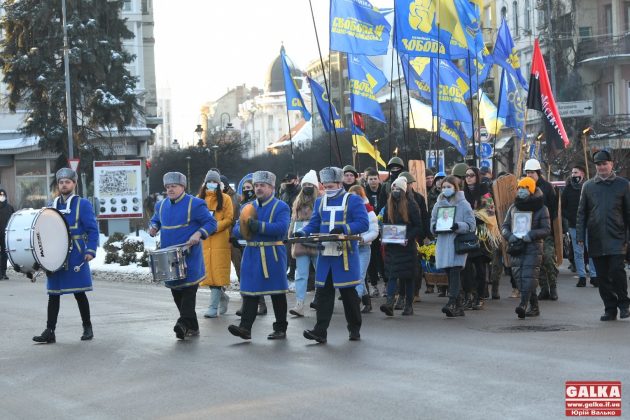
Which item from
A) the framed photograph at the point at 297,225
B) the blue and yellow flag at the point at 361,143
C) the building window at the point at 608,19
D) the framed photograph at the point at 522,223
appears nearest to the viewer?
the framed photograph at the point at 522,223

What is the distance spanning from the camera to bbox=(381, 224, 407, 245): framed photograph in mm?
14793

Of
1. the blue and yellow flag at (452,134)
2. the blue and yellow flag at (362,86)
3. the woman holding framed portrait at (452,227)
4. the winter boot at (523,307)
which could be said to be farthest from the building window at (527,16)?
the winter boot at (523,307)

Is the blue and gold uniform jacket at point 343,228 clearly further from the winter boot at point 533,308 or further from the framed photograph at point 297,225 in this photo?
the winter boot at point 533,308

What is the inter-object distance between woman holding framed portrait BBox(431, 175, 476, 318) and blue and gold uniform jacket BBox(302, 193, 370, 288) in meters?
2.57

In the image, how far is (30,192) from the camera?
57.9m

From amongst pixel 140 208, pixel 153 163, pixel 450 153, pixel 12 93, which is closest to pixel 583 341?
pixel 140 208

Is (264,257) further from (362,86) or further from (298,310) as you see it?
(362,86)

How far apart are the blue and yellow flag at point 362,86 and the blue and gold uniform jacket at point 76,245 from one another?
11.4 meters

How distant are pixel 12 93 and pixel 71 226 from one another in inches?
1381

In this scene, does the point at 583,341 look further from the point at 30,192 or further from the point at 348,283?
the point at 30,192

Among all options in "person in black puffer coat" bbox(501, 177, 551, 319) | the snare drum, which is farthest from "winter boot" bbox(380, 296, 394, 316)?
the snare drum

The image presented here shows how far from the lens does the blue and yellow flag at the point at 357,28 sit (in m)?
22.4

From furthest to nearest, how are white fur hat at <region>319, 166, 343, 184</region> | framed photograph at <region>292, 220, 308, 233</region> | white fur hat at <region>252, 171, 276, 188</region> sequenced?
1. framed photograph at <region>292, 220, 308, 233</region>
2. white fur hat at <region>252, 171, 276, 188</region>
3. white fur hat at <region>319, 166, 343, 184</region>

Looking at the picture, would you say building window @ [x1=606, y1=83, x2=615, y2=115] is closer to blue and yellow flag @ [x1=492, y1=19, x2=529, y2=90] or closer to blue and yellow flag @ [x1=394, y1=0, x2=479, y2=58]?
blue and yellow flag @ [x1=492, y1=19, x2=529, y2=90]
